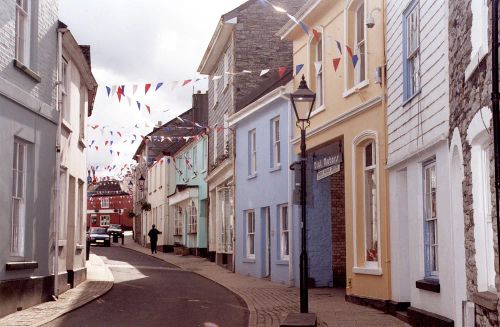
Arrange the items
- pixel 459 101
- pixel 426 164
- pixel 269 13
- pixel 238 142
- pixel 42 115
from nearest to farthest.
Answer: pixel 459 101 → pixel 426 164 → pixel 42 115 → pixel 238 142 → pixel 269 13

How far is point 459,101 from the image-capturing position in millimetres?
9617

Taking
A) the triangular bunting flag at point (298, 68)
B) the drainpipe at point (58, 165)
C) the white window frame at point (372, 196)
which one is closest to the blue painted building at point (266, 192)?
the triangular bunting flag at point (298, 68)

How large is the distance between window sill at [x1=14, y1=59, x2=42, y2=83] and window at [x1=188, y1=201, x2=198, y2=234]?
2344 cm

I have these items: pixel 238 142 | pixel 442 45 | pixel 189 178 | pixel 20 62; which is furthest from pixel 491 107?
pixel 189 178

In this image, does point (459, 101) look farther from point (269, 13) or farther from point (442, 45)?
point (269, 13)

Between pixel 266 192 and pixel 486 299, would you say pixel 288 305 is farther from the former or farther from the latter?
pixel 266 192

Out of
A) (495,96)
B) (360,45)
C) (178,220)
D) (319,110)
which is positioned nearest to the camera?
(495,96)

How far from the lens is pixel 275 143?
2256 centimetres

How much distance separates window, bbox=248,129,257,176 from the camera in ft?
81.6

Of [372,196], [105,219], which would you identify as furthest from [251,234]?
[105,219]

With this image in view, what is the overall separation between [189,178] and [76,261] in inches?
886

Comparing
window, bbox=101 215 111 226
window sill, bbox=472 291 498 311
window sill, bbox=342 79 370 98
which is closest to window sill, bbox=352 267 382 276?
window sill, bbox=342 79 370 98

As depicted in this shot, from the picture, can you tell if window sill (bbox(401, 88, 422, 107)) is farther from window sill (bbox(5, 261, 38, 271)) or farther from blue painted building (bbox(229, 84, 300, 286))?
blue painted building (bbox(229, 84, 300, 286))

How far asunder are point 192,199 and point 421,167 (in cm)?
2667
